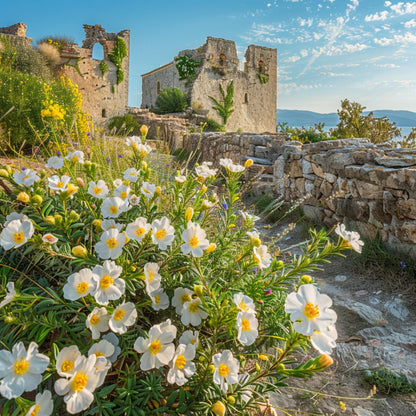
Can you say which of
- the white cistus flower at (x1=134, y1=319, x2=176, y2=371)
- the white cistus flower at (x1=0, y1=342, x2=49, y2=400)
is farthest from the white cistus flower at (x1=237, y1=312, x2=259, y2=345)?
the white cistus flower at (x1=0, y1=342, x2=49, y2=400)

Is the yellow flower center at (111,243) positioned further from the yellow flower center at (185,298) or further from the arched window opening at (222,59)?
the arched window opening at (222,59)

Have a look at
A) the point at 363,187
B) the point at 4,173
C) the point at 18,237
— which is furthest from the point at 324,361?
the point at 363,187

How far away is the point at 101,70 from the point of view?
788 inches

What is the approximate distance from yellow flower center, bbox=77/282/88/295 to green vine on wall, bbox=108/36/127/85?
2208 cm

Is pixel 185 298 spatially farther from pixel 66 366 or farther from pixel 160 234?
pixel 66 366

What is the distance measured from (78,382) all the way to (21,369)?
16 cm

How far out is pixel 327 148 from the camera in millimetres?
4730

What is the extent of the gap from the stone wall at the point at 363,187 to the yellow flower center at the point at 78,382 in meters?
1.85

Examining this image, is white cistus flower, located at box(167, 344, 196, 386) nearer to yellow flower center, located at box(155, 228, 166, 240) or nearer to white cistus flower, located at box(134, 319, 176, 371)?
white cistus flower, located at box(134, 319, 176, 371)

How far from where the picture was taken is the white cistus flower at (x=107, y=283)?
991 millimetres

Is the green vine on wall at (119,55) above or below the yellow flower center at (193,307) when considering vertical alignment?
above

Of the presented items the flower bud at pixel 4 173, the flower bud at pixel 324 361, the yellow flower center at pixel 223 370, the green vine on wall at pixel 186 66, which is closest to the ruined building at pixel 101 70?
the green vine on wall at pixel 186 66

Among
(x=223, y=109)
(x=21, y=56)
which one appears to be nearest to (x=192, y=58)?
(x=223, y=109)

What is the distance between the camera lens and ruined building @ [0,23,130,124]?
62.3 ft
